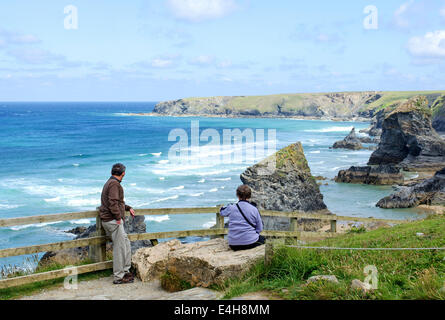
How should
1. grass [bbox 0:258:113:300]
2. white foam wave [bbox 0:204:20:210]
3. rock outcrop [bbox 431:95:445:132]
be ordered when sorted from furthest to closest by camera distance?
1. rock outcrop [bbox 431:95:445:132]
2. white foam wave [bbox 0:204:20:210]
3. grass [bbox 0:258:113:300]

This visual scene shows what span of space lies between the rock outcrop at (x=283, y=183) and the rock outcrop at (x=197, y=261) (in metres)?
17.1

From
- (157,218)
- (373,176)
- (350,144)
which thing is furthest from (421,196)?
(350,144)

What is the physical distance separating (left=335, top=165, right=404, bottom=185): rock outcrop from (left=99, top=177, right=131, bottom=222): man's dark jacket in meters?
40.5

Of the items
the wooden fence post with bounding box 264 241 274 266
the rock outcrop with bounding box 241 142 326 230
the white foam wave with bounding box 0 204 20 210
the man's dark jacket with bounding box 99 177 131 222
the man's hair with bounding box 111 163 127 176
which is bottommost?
the white foam wave with bounding box 0 204 20 210

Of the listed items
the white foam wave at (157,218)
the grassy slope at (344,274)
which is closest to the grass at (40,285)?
the grassy slope at (344,274)

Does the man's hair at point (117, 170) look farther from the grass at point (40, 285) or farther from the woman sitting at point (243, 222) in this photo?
the grass at point (40, 285)

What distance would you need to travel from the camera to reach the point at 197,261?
24.1 ft

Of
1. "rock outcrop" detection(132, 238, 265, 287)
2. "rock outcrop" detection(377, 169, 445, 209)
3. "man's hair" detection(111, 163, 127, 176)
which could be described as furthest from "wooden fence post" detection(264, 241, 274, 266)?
"rock outcrop" detection(377, 169, 445, 209)

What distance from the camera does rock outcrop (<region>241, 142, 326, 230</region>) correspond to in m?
26.3

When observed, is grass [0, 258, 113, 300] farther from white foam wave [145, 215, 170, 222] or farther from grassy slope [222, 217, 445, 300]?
white foam wave [145, 215, 170, 222]

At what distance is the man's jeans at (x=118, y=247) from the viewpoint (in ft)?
26.4
